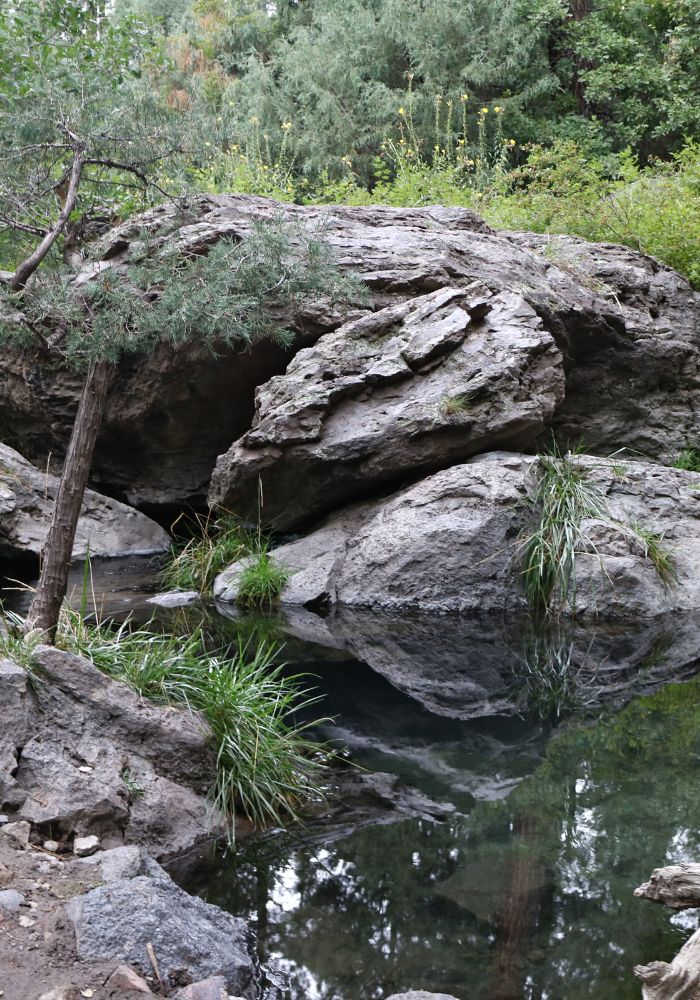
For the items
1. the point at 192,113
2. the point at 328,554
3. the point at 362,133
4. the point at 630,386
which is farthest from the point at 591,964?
the point at 362,133

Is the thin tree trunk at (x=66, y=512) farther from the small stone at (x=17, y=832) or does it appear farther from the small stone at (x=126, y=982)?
the small stone at (x=126, y=982)

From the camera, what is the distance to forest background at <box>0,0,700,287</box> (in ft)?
36.4

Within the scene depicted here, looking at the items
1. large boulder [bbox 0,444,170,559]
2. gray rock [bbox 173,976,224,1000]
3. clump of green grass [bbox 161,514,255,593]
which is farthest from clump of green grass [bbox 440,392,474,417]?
gray rock [bbox 173,976,224,1000]

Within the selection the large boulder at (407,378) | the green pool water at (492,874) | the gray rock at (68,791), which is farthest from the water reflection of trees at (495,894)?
the large boulder at (407,378)

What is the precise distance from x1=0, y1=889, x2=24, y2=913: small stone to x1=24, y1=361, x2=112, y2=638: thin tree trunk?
5.81 ft

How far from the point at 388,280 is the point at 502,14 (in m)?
11.3

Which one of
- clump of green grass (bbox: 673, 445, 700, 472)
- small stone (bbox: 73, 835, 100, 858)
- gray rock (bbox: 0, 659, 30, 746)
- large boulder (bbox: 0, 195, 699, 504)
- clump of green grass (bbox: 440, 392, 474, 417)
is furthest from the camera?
clump of green grass (bbox: 673, 445, 700, 472)

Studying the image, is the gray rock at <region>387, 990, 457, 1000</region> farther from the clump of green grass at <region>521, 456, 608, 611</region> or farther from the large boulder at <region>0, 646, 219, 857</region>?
the clump of green grass at <region>521, 456, 608, 611</region>

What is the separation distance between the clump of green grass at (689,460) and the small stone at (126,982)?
8.39m

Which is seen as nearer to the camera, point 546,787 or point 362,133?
point 546,787

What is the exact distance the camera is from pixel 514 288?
8.65 metres

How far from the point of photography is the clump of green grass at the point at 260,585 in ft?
25.6

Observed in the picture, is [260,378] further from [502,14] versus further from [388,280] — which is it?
[502,14]

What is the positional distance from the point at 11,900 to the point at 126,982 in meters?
0.48
